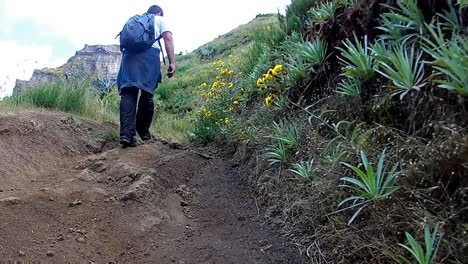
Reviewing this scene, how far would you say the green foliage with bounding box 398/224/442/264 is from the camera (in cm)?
173

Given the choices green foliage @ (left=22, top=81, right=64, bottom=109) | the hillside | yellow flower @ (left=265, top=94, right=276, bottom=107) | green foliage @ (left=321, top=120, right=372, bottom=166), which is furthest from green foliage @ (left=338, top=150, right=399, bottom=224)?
green foliage @ (left=22, top=81, right=64, bottom=109)

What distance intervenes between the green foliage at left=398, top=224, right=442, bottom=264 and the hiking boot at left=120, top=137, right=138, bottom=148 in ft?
11.5

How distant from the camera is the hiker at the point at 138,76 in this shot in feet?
16.0

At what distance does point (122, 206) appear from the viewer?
3.42 meters

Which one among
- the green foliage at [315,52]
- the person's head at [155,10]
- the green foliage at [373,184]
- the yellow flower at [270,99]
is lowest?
the green foliage at [373,184]

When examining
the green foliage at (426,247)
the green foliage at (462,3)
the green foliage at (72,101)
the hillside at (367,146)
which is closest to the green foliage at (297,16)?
the hillside at (367,146)

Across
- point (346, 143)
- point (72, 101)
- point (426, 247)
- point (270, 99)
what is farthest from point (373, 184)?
point (72, 101)

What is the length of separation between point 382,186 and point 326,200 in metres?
0.45

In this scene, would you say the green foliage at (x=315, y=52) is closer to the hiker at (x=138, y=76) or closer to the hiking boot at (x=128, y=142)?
the hiker at (x=138, y=76)

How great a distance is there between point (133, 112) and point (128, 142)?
1.18ft

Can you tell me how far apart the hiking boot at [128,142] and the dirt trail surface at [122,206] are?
0.08 metres

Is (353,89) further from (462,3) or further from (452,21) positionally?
(462,3)

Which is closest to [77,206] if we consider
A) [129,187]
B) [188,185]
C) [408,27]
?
[129,187]

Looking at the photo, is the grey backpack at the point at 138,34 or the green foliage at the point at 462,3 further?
the grey backpack at the point at 138,34
